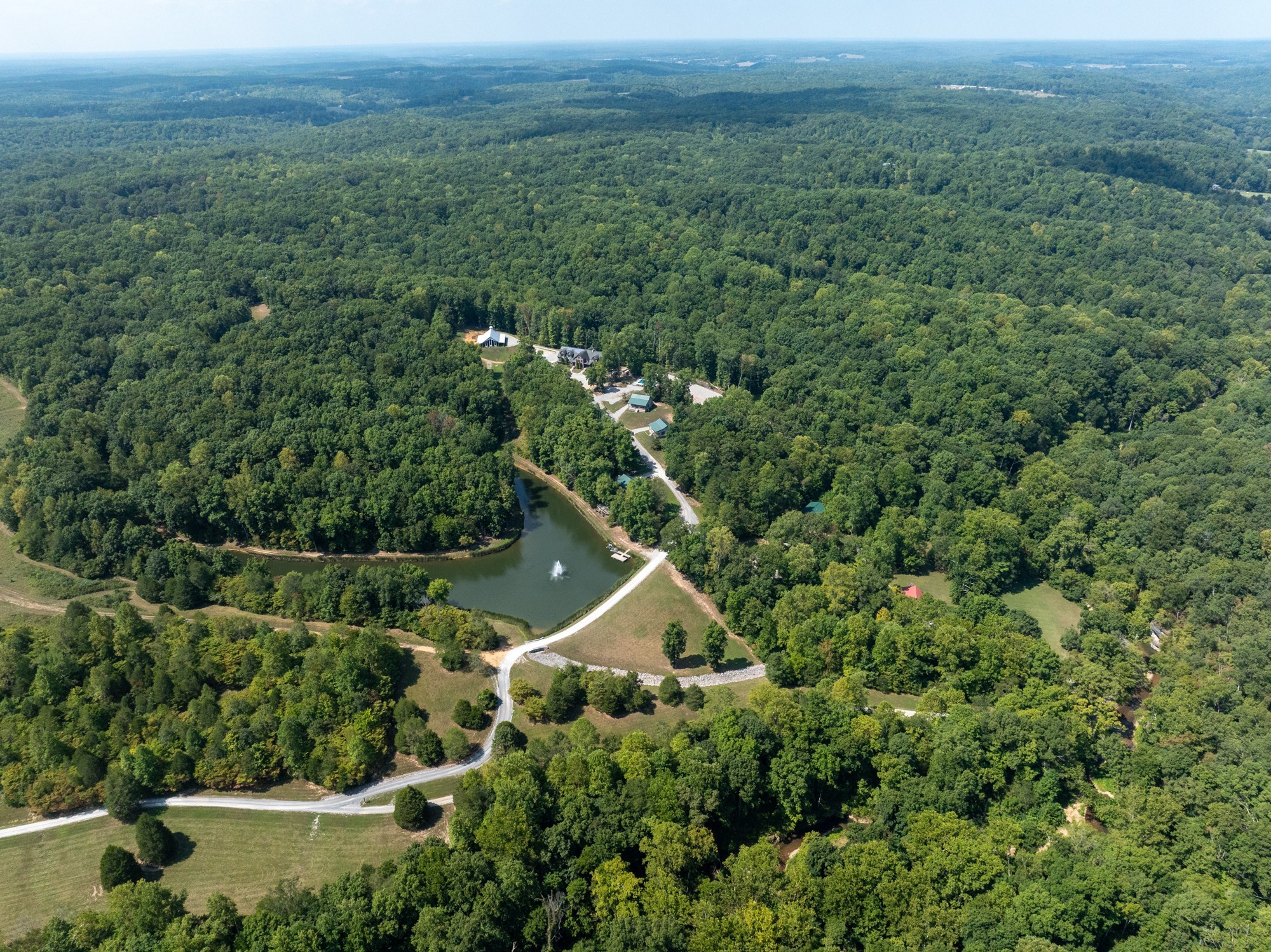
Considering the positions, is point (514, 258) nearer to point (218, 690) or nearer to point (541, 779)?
point (218, 690)

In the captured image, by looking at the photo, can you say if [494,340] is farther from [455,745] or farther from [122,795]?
[122,795]

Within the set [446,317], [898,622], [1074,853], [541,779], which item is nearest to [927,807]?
[1074,853]

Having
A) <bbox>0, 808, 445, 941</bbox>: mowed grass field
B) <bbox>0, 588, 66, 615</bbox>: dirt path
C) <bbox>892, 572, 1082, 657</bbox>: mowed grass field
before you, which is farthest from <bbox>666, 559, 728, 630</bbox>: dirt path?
<bbox>0, 588, 66, 615</bbox>: dirt path

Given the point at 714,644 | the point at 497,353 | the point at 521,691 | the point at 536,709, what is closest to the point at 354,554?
the point at 521,691

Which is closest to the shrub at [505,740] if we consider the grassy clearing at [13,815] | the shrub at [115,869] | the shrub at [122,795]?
the shrub at [115,869]

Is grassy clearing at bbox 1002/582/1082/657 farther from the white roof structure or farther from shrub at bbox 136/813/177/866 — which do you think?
the white roof structure
